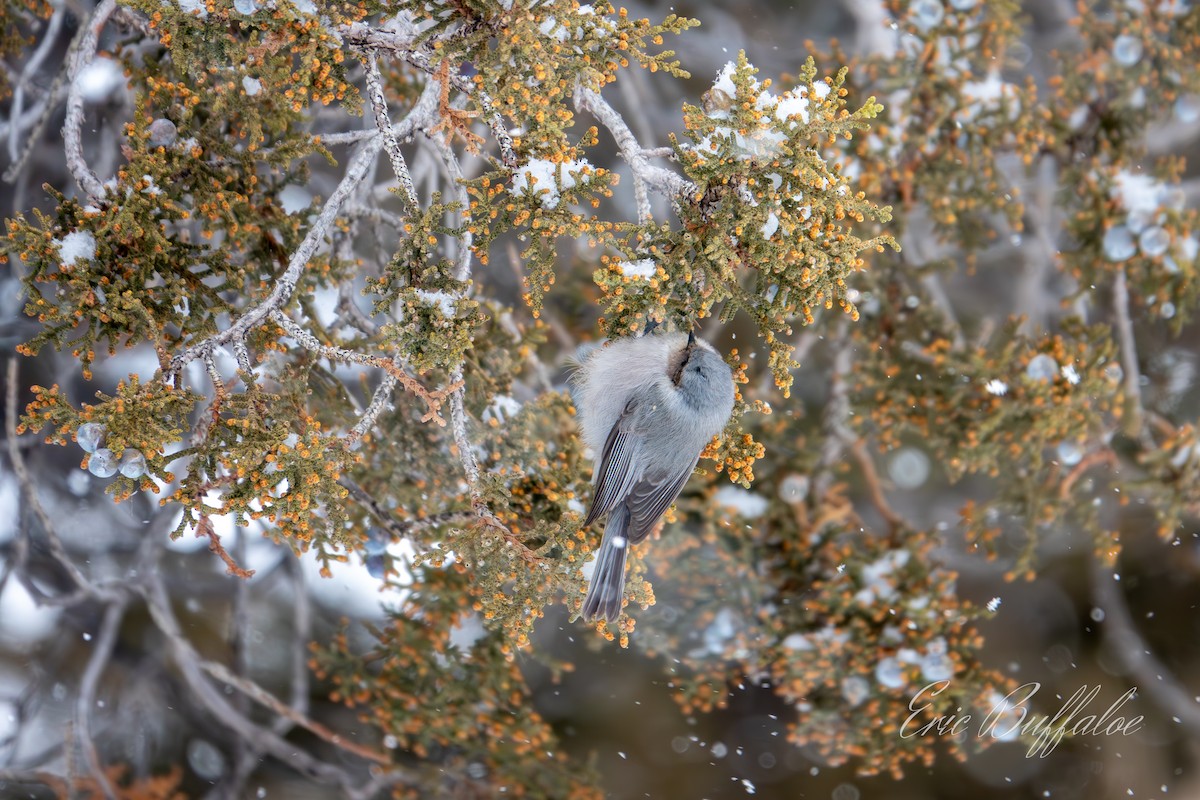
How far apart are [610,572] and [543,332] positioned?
0.40m

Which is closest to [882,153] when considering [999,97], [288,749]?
[999,97]

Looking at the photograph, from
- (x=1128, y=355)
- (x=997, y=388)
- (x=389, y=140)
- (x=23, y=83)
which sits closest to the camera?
(x=389, y=140)

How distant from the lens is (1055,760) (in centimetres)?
168

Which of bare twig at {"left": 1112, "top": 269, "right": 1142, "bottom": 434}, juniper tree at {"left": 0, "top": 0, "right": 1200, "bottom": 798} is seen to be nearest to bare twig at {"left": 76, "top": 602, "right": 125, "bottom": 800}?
juniper tree at {"left": 0, "top": 0, "right": 1200, "bottom": 798}

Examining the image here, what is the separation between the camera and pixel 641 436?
102 cm

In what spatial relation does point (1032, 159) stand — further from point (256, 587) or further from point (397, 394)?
point (256, 587)

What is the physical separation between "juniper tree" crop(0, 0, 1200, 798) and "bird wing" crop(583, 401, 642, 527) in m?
0.05

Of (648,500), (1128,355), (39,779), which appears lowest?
(39,779)

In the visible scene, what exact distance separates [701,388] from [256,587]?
1220 mm

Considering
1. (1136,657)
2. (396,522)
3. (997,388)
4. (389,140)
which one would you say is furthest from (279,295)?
(1136,657)

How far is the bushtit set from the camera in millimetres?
971

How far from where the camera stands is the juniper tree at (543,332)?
852 mm

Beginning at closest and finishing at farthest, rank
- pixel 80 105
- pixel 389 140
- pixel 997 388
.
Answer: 1. pixel 389 140
2. pixel 80 105
3. pixel 997 388

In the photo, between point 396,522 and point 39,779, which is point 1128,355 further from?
point 39,779
